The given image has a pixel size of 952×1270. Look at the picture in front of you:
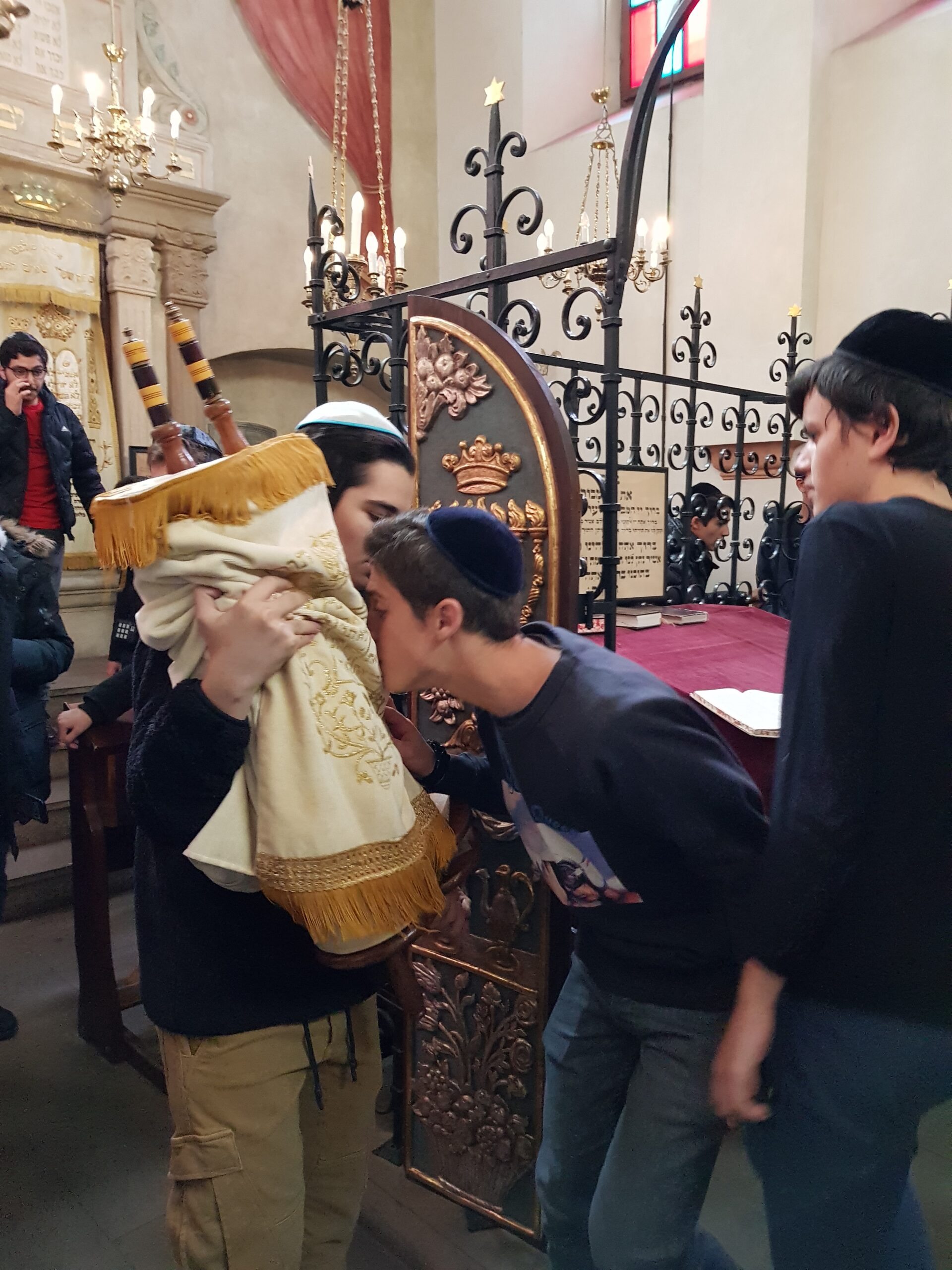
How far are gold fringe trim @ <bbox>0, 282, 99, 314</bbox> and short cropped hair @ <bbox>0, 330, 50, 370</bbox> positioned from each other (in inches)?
57.2

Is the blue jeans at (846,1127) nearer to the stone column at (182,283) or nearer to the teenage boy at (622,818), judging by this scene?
the teenage boy at (622,818)

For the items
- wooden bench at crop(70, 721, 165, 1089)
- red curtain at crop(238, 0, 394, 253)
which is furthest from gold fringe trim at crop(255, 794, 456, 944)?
red curtain at crop(238, 0, 394, 253)

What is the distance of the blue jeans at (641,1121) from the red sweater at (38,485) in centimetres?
371

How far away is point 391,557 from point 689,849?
532mm

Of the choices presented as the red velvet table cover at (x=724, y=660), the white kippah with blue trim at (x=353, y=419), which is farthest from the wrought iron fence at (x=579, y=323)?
the white kippah with blue trim at (x=353, y=419)

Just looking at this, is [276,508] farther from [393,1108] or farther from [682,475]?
[682,475]

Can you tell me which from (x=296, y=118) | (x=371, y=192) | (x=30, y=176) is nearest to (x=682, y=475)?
(x=371, y=192)

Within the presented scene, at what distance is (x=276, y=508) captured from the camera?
949mm

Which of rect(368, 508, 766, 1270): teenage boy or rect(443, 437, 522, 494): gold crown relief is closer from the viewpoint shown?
rect(368, 508, 766, 1270): teenage boy

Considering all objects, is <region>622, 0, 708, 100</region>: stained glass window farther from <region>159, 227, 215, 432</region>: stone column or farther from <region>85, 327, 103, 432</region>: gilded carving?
<region>85, 327, 103, 432</region>: gilded carving

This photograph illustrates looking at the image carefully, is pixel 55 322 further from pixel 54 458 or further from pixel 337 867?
pixel 337 867

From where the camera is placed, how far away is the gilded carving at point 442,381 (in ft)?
5.35

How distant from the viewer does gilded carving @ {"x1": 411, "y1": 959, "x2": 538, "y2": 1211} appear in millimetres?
1771

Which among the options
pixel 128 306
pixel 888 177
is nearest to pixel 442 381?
pixel 128 306
